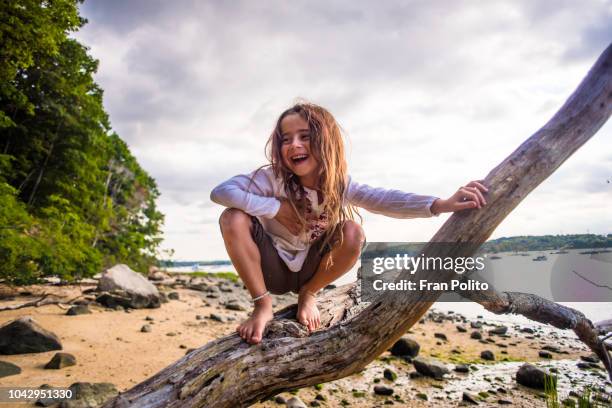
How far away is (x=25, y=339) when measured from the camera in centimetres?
549

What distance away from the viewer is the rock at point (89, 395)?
3783 millimetres

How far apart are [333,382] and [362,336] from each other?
334 cm

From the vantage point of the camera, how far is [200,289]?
49.8 feet

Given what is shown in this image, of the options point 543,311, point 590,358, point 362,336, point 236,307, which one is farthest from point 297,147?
point 236,307

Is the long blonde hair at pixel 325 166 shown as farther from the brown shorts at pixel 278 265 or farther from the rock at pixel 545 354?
the rock at pixel 545 354

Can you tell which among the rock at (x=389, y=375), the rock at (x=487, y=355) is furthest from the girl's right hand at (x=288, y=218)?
the rock at (x=487, y=355)

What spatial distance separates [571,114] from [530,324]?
8993mm

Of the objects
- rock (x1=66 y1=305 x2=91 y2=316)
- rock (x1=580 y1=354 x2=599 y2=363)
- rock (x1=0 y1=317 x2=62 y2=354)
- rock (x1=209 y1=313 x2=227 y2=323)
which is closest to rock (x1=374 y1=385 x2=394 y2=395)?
rock (x1=580 y1=354 x2=599 y2=363)

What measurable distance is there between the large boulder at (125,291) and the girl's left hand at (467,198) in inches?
346

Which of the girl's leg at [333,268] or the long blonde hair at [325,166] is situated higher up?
the long blonde hair at [325,166]

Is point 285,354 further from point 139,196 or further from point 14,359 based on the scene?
point 139,196

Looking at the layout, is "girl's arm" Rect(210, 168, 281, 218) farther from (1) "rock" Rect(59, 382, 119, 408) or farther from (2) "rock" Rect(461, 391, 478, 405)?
(2) "rock" Rect(461, 391, 478, 405)

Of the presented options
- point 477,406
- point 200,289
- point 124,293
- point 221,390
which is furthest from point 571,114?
point 200,289

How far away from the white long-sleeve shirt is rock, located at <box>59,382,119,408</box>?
2.65 meters
